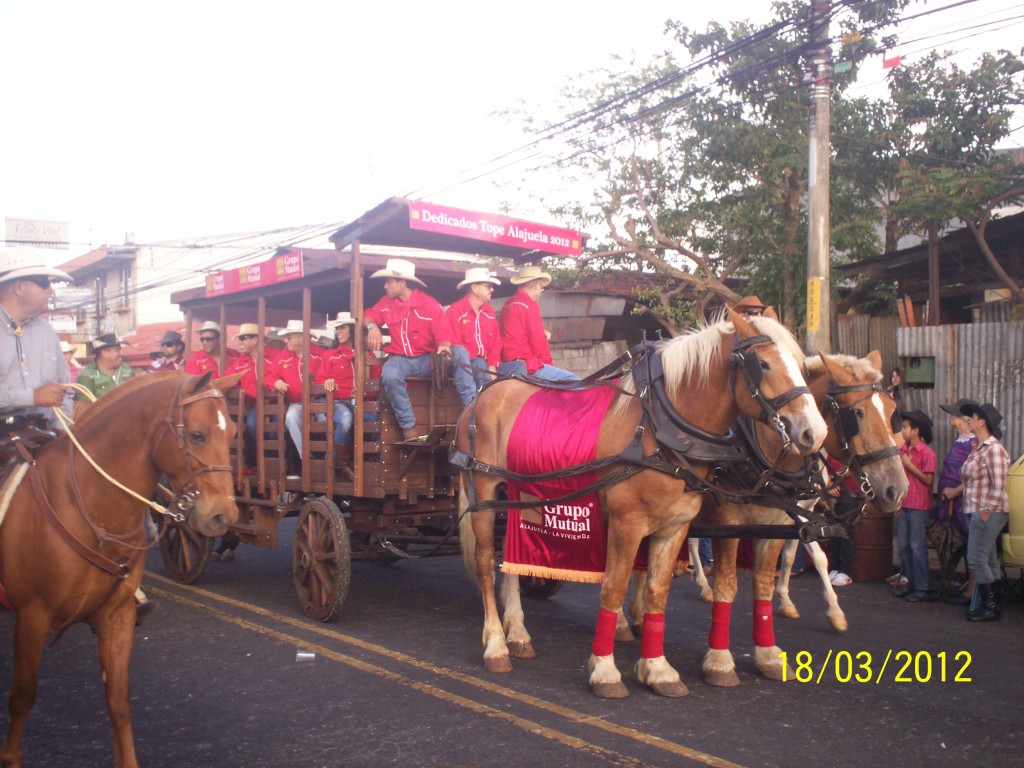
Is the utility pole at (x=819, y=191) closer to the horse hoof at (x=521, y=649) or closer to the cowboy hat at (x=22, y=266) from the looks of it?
the horse hoof at (x=521, y=649)

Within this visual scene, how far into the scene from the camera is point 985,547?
7570 millimetres

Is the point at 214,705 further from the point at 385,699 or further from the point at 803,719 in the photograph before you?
the point at 803,719

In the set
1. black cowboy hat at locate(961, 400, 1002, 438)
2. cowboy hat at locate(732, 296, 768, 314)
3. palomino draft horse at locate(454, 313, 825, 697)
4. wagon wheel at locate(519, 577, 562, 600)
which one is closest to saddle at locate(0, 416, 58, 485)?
palomino draft horse at locate(454, 313, 825, 697)

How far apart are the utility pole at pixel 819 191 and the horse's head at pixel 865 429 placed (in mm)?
4238

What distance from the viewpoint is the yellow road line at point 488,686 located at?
14.5 feet

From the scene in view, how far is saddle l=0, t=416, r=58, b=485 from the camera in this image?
436 centimetres

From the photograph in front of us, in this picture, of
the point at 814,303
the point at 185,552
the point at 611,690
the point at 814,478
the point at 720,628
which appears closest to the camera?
the point at 611,690

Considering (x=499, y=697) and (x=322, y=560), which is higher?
(x=322, y=560)

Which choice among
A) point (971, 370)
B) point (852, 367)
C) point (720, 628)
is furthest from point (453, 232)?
point (971, 370)

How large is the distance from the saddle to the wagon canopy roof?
127 inches

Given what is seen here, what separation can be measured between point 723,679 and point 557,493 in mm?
1513

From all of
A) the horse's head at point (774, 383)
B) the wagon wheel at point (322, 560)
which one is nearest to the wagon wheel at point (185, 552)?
the wagon wheel at point (322, 560)

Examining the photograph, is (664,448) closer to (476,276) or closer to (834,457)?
(834,457)

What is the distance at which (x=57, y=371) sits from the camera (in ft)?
16.8
